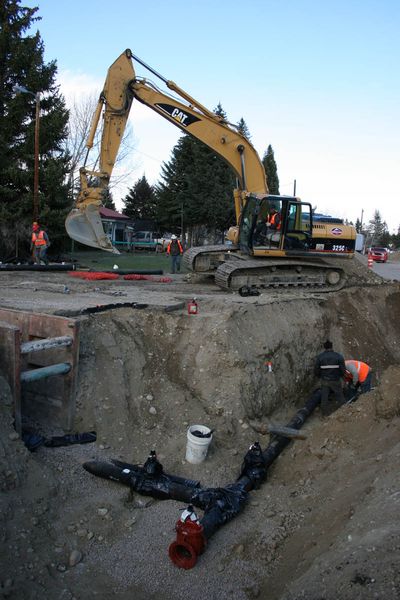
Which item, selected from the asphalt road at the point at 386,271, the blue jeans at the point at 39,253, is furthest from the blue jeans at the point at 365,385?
the blue jeans at the point at 39,253

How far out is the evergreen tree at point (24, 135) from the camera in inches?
896

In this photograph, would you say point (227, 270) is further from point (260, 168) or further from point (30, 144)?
point (30, 144)

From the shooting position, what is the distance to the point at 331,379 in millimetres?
9422

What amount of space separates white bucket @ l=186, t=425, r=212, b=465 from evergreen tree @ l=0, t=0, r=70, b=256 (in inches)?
707

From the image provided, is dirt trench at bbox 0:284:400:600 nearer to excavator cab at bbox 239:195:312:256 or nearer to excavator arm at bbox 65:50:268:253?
excavator cab at bbox 239:195:312:256

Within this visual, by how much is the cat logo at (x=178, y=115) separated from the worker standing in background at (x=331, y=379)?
26.4 ft

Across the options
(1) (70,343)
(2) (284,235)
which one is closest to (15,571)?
(1) (70,343)

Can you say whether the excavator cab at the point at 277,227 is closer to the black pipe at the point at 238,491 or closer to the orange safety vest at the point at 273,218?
the orange safety vest at the point at 273,218

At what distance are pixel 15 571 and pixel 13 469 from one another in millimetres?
1314

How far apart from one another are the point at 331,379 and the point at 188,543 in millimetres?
5137

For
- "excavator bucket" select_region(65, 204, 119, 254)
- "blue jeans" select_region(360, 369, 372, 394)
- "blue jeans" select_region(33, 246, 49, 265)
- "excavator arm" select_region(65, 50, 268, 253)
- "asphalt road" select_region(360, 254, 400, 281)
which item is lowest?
"blue jeans" select_region(360, 369, 372, 394)

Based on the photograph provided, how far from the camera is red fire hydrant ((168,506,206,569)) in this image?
A: 16.8 ft

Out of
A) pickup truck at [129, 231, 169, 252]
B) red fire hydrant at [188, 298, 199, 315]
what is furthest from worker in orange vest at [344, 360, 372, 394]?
pickup truck at [129, 231, 169, 252]

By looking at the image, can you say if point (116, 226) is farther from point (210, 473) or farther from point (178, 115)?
point (210, 473)
